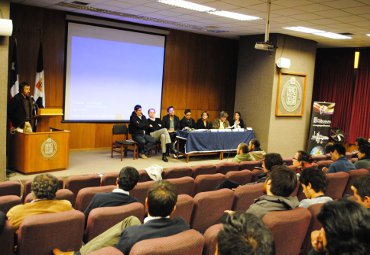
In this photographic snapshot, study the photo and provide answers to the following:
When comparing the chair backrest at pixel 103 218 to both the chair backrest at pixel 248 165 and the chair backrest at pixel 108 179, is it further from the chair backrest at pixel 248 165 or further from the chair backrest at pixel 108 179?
the chair backrest at pixel 248 165

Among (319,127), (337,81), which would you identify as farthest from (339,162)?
(337,81)

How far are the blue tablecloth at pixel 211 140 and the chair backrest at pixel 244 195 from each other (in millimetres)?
4749

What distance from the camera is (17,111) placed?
6.63m

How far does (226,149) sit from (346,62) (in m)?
5.45

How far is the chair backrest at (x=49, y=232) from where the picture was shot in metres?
2.35

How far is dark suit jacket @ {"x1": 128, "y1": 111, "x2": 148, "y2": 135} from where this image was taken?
342 inches

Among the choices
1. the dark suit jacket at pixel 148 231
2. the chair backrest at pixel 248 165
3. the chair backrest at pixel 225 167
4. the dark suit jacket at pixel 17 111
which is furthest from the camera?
the dark suit jacket at pixel 17 111

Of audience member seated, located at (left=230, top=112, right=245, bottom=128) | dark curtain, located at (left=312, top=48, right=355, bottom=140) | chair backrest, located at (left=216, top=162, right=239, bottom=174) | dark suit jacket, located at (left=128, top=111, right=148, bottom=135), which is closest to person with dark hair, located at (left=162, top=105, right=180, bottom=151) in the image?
dark suit jacket, located at (left=128, top=111, right=148, bottom=135)

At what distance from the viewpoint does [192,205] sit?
327 centimetres

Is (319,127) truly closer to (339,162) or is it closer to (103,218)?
(339,162)

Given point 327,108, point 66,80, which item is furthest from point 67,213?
point 327,108

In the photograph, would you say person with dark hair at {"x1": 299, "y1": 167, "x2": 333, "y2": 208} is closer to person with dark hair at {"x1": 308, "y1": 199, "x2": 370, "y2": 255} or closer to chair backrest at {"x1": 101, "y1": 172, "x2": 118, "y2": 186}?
person with dark hair at {"x1": 308, "y1": 199, "x2": 370, "y2": 255}

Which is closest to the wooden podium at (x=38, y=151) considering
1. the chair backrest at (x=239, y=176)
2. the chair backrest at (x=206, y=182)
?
the chair backrest at (x=206, y=182)

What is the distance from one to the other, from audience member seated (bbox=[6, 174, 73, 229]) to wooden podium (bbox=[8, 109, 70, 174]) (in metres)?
3.90
